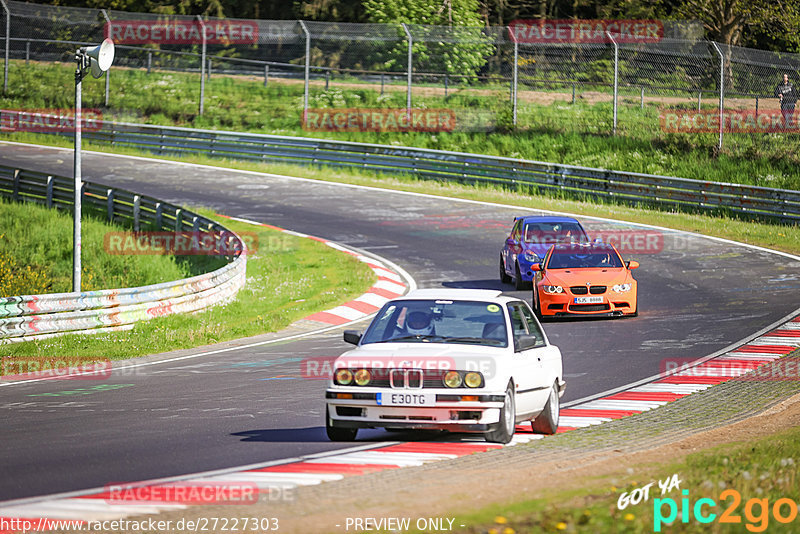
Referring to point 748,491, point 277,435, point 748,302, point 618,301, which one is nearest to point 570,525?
point 748,491

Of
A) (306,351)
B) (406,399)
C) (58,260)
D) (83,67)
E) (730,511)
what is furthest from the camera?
(58,260)

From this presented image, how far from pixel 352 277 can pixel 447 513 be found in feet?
56.3

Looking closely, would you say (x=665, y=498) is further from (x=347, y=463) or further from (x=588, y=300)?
(x=588, y=300)

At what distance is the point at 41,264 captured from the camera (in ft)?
90.9

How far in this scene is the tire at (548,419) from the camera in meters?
10.6

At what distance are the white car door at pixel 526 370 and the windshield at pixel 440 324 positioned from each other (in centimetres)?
16

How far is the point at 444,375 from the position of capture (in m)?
9.59

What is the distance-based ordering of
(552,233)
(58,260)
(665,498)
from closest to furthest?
(665,498)
(552,233)
(58,260)

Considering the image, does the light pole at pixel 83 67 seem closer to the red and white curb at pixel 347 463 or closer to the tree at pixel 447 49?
the red and white curb at pixel 347 463

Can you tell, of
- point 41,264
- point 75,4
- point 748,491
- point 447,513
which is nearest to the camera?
point 447,513

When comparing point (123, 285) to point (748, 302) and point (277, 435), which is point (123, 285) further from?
point (277, 435)

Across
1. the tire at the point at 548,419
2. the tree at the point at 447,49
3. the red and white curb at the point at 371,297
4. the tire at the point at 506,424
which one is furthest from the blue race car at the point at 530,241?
the tree at the point at 447,49

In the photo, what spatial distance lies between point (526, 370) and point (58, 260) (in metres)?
20.3

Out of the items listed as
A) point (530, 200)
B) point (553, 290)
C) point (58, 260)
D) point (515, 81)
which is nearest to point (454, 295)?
point (553, 290)
